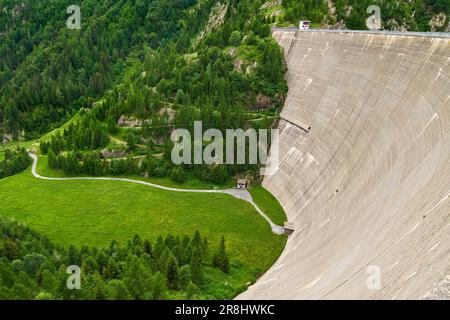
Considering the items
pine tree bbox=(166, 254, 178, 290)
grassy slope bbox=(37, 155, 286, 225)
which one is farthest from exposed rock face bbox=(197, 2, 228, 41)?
pine tree bbox=(166, 254, 178, 290)

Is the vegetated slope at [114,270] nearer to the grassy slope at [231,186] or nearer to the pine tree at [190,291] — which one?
the pine tree at [190,291]

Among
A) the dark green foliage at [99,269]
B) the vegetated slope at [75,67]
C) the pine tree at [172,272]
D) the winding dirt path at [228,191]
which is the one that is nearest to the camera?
the dark green foliage at [99,269]

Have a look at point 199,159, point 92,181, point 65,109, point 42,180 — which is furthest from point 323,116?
point 65,109

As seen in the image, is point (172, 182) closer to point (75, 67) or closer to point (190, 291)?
point (190, 291)

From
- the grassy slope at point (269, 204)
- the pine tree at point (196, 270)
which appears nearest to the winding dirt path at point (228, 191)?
the grassy slope at point (269, 204)

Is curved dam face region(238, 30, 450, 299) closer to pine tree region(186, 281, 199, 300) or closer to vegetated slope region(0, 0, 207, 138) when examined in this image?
pine tree region(186, 281, 199, 300)

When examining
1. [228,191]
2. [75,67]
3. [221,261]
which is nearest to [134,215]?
[228,191]
